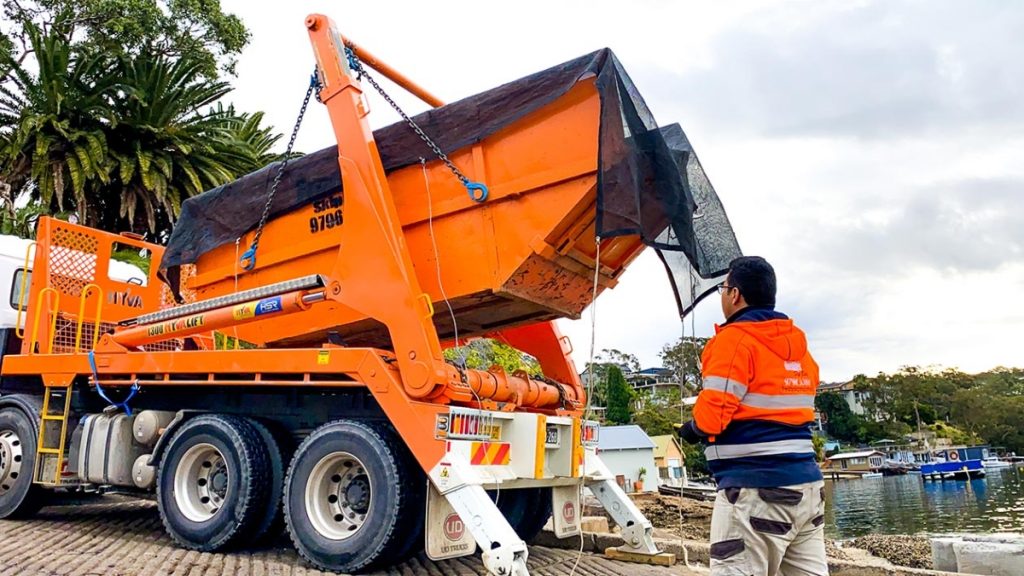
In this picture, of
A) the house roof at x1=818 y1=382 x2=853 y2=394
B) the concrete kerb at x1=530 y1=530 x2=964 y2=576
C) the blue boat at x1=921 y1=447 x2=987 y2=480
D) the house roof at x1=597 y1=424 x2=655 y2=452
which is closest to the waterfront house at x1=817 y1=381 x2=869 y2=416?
the house roof at x1=818 y1=382 x2=853 y2=394

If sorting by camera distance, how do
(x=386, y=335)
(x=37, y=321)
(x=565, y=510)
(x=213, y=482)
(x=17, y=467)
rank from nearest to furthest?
(x=565, y=510) < (x=213, y=482) < (x=386, y=335) < (x=17, y=467) < (x=37, y=321)

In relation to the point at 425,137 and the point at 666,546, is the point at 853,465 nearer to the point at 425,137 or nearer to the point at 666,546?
the point at 666,546

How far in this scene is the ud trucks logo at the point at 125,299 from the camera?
26.1ft

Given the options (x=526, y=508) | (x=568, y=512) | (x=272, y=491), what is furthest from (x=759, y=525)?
(x=272, y=491)

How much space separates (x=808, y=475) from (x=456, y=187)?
3.16 m

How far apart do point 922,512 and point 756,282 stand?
31865 mm

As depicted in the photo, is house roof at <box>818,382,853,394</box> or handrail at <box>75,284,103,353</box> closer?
handrail at <box>75,284,103,353</box>

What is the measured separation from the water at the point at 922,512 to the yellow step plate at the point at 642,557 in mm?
16688

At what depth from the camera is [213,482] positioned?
5.80m

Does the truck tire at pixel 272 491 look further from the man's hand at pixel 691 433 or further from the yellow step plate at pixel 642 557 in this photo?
the man's hand at pixel 691 433

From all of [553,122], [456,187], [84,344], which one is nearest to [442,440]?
[456,187]

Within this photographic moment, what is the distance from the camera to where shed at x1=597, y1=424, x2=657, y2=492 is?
34.8 metres

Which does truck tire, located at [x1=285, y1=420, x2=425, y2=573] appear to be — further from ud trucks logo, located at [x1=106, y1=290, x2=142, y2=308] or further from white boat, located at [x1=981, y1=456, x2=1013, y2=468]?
white boat, located at [x1=981, y1=456, x2=1013, y2=468]

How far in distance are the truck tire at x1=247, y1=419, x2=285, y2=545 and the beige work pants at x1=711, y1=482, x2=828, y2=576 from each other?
3.47 meters
